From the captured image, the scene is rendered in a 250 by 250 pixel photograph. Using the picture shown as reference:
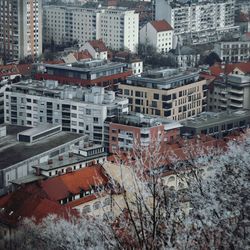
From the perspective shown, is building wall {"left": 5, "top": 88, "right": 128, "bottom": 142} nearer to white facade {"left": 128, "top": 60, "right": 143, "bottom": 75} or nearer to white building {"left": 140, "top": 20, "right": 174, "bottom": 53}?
white facade {"left": 128, "top": 60, "right": 143, "bottom": 75}

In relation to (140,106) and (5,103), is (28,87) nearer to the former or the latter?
(5,103)

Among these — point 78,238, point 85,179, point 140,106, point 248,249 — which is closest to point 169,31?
point 140,106

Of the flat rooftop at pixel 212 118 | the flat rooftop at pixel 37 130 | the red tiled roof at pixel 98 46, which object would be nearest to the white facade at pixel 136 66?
the red tiled roof at pixel 98 46

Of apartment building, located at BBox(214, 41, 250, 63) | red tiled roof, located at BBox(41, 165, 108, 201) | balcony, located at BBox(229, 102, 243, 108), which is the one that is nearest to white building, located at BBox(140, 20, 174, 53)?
apartment building, located at BBox(214, 41, 250, 63)

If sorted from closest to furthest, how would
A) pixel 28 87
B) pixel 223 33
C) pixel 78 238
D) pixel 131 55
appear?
pixel 78 238 < pixel 28 87 < pixel 131 55 < pixel 223 33

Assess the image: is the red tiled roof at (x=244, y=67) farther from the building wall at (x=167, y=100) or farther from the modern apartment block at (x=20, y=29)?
the modern apartment block at (x=20, y=29)

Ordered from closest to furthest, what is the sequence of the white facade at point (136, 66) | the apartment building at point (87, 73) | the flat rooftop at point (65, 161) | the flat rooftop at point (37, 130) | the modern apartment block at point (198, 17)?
the flat rooftop at point (65, 161) → the flat rooftop at point (37, 130) → the apartment building at point (87, 73) → the white facade at point (136, 66) → the modern apartment block at point (198, 17)

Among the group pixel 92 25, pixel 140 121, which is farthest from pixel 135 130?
pixel 92 25
